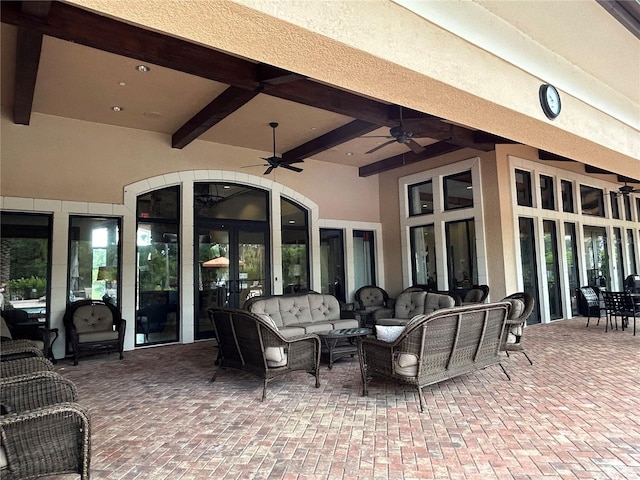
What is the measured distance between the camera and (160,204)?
7559mm

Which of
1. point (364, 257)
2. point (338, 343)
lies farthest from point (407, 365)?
point (364, 257)

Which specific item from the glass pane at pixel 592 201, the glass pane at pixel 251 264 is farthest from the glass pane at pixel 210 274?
the glass pane at pixel 592 201

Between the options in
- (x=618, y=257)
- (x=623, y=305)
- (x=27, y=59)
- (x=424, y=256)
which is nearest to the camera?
(x=27, y=59)

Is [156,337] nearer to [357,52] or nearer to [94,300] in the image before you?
[94,300]

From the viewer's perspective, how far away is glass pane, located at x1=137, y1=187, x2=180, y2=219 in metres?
7.36

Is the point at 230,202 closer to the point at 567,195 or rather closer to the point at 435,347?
the point at 435,347

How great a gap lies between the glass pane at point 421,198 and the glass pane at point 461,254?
0.80m

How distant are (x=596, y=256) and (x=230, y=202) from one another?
32.6 feet

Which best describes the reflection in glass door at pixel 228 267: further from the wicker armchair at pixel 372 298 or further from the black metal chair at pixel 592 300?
the black metal chair at pixel 592 300

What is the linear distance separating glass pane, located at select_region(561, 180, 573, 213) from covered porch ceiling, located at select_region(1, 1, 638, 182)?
11.2ft

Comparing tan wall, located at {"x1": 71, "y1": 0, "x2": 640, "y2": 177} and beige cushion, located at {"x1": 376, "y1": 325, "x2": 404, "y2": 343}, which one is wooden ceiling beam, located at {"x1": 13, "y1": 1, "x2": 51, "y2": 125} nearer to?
tan wall, located at {"x1": 71, "y1": 0, "x2": 640, "y2": 177}

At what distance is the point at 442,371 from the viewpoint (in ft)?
12.7

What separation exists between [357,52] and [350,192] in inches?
323

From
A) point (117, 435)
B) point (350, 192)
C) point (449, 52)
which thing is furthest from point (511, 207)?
point (117, 435)
